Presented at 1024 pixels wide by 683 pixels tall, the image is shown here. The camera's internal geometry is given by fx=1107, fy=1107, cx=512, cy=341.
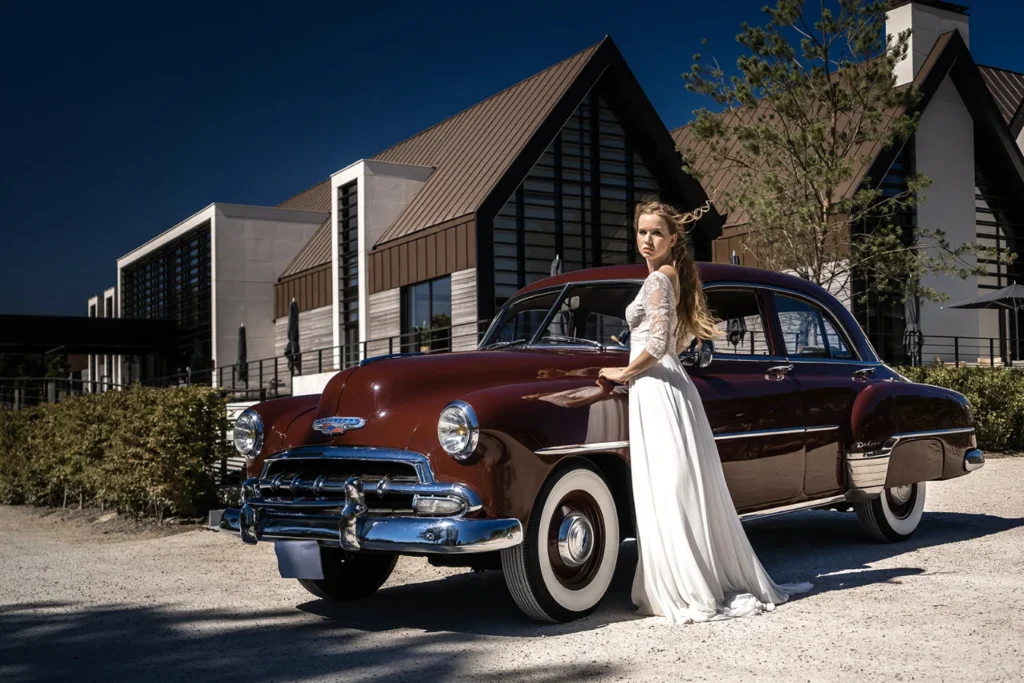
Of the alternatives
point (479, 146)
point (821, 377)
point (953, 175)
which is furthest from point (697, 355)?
point (953, 175)

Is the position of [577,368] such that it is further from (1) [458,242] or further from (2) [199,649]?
(1) [458,242]

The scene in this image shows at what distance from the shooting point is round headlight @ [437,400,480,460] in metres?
4.98

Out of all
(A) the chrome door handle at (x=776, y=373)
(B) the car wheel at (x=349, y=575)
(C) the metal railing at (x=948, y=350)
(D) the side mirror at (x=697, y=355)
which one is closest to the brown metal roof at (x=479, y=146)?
(C) the metal railing at (x=948, y=350)

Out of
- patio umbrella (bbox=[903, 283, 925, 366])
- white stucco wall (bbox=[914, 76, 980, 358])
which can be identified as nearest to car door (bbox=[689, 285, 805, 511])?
patio umbrella (bbox=[903, 283, 925, 366])

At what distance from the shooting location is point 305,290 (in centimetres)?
3278

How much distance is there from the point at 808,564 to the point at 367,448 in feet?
10.6

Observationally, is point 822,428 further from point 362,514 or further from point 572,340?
point 362,514

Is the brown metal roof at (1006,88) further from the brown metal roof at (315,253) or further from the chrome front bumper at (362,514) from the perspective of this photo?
the chrome front bumper at (362,514)

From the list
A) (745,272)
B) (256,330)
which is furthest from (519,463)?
(256,330)

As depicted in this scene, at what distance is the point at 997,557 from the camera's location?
7023mm

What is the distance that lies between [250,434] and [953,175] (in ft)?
81.3

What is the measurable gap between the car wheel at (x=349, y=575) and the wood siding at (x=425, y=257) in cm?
1709

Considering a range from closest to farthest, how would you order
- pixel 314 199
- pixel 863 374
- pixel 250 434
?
pixel 250 434, pixel 863 374, pixel 314 199

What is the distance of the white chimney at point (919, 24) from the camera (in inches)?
1006
